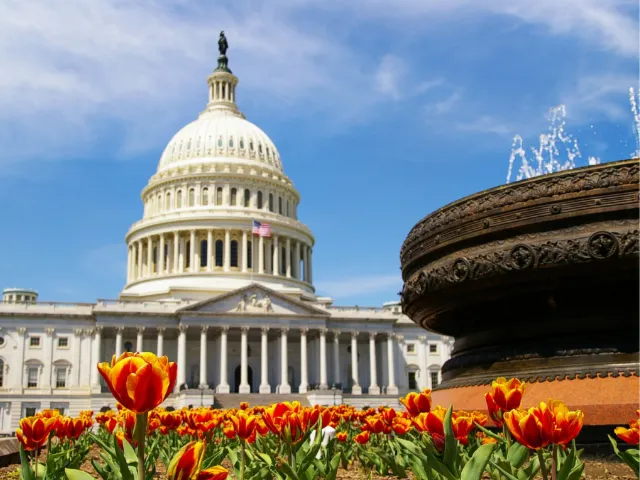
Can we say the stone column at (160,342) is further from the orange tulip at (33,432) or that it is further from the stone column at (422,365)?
the orange tulip at (33,432)

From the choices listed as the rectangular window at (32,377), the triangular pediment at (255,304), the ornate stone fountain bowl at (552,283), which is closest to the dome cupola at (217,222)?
the triangular pediment at (255,304)

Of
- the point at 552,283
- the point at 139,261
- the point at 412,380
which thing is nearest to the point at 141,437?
the point at 552,283

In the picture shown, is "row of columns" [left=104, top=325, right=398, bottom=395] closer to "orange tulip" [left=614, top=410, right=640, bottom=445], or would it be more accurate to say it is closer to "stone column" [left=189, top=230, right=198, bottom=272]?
"stone column" [left=189, top=230, right=198, bottom=272]

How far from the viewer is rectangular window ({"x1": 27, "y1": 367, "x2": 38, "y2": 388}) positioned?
8344cm

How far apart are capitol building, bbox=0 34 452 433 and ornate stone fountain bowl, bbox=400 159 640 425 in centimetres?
6802

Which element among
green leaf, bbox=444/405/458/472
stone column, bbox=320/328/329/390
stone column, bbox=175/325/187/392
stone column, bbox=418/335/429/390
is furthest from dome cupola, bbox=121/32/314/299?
green leaf, bbox=444/405/458/472

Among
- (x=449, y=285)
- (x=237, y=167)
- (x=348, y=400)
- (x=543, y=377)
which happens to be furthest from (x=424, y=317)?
(x=237, y=167)

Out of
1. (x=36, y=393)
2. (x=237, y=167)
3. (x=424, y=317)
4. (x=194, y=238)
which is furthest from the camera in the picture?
(x=237, y=167)

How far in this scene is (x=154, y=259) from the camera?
105 metres

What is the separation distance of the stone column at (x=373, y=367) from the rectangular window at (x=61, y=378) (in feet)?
118

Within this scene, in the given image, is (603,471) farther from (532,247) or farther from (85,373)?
(85,373)

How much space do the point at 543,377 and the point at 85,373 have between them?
82.2 metres

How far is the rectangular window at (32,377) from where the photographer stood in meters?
83.4

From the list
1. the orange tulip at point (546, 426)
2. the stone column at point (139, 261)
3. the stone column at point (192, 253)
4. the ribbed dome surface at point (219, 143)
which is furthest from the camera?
the ribbed dome surface at point (219, 143)
